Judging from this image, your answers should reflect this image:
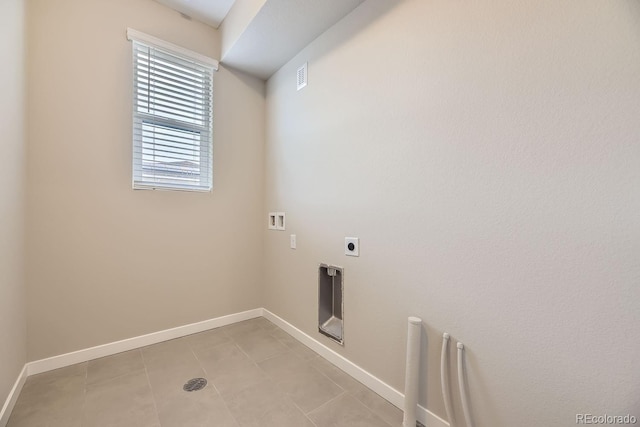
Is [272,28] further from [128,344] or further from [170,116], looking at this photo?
[128,344]

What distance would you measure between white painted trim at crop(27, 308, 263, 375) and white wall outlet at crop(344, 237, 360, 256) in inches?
63.0

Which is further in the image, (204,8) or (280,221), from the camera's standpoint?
(280,221)

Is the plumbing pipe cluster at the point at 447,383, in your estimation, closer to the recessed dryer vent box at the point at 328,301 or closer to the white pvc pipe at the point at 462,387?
the white pvc pipe at the point at 462,387

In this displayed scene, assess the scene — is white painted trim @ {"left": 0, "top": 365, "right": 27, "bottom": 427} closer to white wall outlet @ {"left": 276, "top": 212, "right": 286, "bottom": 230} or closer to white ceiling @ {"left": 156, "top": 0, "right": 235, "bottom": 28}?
white wall outlet @ {"left": 276, "top": 212, "right": 286, "bottom": 230}

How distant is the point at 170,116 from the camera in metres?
2.37

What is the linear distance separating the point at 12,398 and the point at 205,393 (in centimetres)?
107

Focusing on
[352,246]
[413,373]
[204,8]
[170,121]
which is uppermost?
[204,8]

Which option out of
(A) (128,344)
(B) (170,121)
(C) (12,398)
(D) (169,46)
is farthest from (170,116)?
(C) (12,398)

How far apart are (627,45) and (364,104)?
1.19 m

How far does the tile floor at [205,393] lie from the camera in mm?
1426

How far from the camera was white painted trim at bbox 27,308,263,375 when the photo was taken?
185cm

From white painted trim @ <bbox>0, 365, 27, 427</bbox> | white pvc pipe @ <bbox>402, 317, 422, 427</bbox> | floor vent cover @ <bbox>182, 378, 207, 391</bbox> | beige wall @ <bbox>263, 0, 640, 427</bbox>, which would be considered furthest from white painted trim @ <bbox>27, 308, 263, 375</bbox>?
white pvc pipe @ <bbox>402, 317, 422, 427</bbox>

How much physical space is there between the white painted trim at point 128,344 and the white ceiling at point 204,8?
2974mm

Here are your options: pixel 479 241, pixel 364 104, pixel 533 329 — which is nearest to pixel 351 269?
pixel 479 241
